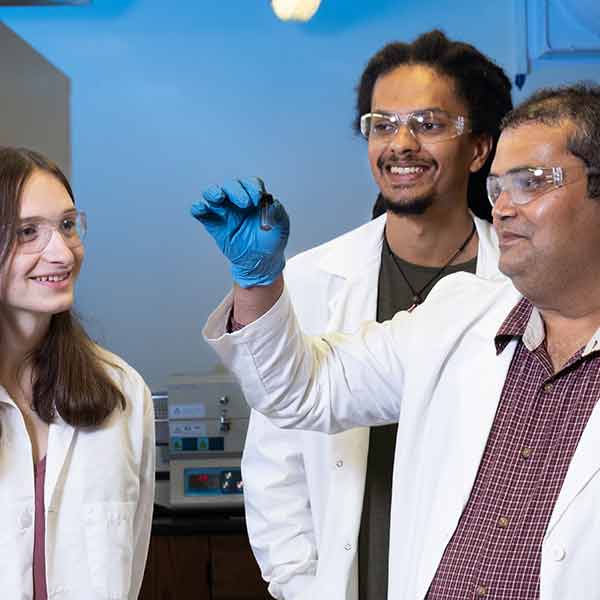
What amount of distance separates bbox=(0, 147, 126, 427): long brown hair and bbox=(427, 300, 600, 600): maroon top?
0.61m

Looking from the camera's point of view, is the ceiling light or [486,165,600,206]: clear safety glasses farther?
the ceiling light

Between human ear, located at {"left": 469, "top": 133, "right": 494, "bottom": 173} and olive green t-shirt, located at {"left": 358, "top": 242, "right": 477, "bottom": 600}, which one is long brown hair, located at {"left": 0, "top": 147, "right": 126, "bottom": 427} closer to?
olive green t-shirt, located at {"left": 358, "top": 242, "right": 477, "bottom": 600}

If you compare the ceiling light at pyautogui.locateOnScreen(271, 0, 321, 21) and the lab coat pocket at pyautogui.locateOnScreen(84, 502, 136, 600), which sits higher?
the ceiling light at pyautogui.locateOnScreen(271, 0, 321, 21)

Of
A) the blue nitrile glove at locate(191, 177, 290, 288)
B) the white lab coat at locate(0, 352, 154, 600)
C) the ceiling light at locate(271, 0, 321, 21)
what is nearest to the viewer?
the blue nitrile glove at locate(191, 177, 290, 288)

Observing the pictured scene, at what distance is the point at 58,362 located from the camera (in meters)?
1.83

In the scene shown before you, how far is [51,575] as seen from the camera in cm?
171

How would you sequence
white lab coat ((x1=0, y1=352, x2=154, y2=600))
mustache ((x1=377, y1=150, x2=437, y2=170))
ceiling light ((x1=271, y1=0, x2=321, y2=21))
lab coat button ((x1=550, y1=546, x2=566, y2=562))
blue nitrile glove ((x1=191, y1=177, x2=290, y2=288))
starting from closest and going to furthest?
lab coat button ((x1=550, y1=546, x2=566, y2=562)) < blue nitrile glove ((x1=191, y1=177, x2=290, y2=288)) < white lab coat ((x1=0, y1=352, x2=154, y2=600)) < mustache ((x1=377, y1=150, x2=437, y2=170)) < ceiling light ((x1=271, y1=0, x2=321, y2=21))

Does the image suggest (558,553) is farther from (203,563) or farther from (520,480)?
(203,563)

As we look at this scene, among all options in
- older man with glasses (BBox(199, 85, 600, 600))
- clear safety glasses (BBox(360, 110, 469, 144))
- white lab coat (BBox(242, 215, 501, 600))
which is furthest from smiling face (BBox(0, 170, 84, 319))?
clear safety glasses (BBox(360, 110, 469, 144))

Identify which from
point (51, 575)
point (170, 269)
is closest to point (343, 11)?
point (170, 269)

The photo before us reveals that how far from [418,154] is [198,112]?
181 centimetres

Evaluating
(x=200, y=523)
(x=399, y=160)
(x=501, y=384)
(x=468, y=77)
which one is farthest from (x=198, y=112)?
(x=501, y=384)

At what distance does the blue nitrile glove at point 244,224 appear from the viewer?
157cm

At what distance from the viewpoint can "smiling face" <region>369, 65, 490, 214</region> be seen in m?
2.10
